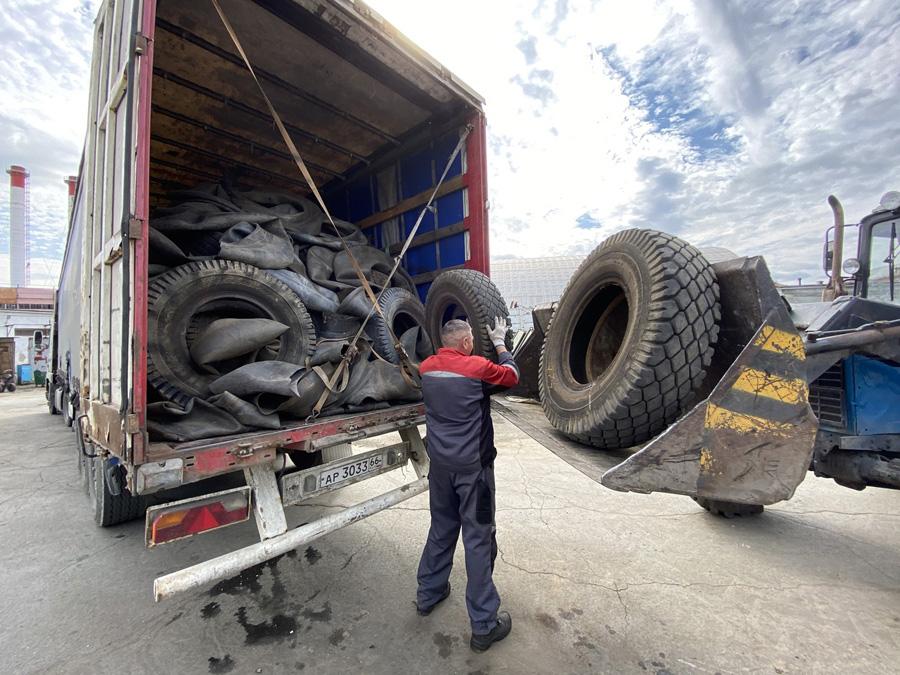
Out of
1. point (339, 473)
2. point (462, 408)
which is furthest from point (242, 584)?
point (462, 408)

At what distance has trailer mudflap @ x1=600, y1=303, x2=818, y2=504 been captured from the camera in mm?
1493

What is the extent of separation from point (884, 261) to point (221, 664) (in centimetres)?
534

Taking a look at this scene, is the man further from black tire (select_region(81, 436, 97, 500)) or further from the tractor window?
the tractor window

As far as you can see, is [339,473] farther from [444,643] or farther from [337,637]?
[444,643]

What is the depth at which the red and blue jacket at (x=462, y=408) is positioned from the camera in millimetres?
2217

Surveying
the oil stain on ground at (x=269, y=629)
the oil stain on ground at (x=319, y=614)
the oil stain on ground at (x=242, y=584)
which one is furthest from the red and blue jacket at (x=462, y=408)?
the oil stain on ground at (x=242, y=584)

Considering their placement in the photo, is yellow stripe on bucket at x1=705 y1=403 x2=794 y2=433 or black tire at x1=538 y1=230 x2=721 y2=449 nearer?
yellow stripe on bucket at x1=705 y1=403 x2=794 y2=433

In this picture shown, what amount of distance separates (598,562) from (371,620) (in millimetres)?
1503

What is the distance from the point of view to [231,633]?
7.32 feet

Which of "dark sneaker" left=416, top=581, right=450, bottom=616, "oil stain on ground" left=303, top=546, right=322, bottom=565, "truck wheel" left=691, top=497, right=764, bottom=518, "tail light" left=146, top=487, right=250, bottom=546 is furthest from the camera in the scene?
"truck wheel" left=691, top=497, right=764, bottom=518

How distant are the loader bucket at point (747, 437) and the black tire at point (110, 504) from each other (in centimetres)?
363

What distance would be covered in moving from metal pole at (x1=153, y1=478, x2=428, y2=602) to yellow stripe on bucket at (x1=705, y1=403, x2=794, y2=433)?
1.73 metres

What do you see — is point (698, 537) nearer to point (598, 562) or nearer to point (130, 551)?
point (598, 562)

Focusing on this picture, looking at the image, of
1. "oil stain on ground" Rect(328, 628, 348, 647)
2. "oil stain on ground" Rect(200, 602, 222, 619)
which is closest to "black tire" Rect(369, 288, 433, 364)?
"oil stain on ground" Rect(328, 628, 348, 647)
